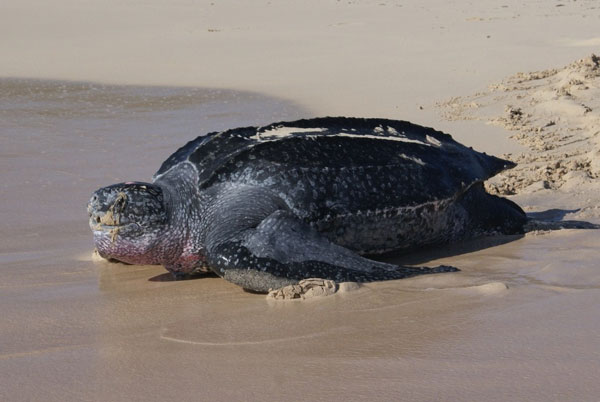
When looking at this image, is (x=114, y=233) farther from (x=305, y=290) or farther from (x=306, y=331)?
(x=306, y=331)

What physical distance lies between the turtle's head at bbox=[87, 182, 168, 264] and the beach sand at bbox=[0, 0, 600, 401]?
0.39ft

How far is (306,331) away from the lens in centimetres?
236

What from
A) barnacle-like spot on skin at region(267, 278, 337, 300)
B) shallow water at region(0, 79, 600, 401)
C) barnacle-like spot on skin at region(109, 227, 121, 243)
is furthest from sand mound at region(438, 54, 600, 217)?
barnacle-like spot on skin at region(109, 227, 121, 243)

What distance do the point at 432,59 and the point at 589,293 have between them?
846cm

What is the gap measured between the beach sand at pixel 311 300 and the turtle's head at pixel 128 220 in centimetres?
12

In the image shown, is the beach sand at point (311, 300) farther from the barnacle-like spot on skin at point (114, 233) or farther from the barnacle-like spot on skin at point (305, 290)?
the barnacle-like spot on skin at point (114, 233)

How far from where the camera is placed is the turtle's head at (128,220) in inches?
124

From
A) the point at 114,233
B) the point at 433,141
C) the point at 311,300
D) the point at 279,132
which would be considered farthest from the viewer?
the point at 433,141

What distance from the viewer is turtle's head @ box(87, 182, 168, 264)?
10.3ft

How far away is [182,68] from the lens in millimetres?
11641

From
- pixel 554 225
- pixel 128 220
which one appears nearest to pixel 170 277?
pixel 128 220

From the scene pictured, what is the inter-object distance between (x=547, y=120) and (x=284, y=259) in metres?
4.23

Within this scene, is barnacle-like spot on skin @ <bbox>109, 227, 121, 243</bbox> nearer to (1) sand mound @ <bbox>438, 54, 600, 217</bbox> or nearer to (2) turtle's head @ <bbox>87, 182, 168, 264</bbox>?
(2) turtle's head @ <bbox>87, 182, 168, 264</bbox>

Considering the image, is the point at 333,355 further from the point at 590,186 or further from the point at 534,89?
the point at 534,89
